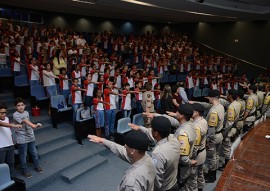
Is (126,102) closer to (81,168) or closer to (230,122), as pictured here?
(81,168)

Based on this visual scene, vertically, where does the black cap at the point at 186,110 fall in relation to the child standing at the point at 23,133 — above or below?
above

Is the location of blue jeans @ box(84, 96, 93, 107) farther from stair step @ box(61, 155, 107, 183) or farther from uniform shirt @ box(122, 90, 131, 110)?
stair step @ box(61, 155, 107, 183)

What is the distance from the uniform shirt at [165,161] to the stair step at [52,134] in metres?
3.53

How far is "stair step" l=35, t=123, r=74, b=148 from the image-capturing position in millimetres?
5492

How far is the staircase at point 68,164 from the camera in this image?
454cm

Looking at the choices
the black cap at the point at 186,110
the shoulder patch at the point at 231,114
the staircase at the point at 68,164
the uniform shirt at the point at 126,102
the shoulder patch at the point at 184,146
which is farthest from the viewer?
the uniform shirt at the point at 126,102

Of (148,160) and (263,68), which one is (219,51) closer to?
(263,68)

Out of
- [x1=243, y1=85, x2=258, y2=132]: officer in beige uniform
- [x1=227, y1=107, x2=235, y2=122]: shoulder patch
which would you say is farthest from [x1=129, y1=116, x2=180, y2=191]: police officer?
[x1=243, y1=85, x2=258, y2=132]: officer in beige uniform

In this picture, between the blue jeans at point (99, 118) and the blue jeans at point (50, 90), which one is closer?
the blue jeans at point (99, 118)

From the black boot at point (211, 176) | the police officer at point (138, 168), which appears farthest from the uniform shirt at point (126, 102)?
the police officer at point (138, 168)

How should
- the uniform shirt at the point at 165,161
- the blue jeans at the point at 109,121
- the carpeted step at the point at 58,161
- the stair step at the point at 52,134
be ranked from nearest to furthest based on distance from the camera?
the uniform shirt at the point at 165,161 < the carpeted step at the point at 58,161 < the stair step at the point at 52,134 < the blue jeans at the point at 109,121

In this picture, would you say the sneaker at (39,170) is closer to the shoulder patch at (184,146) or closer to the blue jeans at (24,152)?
the blue jeans at (24,152)

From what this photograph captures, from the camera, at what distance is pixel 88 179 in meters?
4.82

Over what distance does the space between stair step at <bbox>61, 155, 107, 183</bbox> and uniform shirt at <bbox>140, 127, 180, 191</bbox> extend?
2505 millimetres
